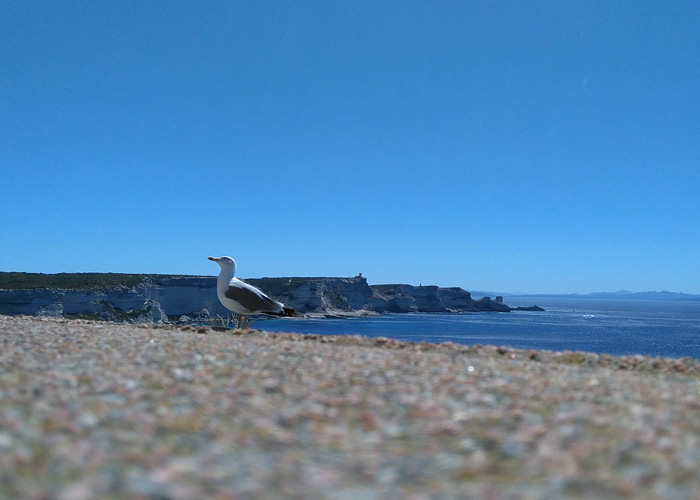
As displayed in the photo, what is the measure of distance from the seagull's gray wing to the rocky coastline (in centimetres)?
5659

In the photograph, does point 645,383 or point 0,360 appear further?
point 0,360

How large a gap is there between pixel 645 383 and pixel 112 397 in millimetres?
5508

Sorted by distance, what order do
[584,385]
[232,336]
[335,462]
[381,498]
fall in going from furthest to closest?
1. [232,336]
2. [584,385]
3. [335,462]
4. [381,498]

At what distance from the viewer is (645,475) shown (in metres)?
3.28

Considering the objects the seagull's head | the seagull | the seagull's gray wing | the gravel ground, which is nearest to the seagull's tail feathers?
the seagull

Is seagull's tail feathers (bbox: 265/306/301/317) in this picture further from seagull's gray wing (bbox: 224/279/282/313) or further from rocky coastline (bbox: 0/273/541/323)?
rocky coastline (bbox: 0/273/541/323)

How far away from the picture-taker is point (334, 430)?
161 inches

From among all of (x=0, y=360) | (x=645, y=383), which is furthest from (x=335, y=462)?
(x=0, y=360)

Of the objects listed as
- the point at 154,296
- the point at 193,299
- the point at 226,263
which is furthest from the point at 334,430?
the point at 193,299

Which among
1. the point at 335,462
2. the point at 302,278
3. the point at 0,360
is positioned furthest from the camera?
the point at 302,278

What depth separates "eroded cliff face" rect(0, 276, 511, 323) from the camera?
65.1 m

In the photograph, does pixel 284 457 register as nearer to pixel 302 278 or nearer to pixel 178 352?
pixel 178 352

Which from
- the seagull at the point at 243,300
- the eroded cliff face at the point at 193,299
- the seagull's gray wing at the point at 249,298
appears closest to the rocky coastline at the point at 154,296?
the eroded cliff face at the point at 193,299

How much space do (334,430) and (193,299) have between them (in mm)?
83650
